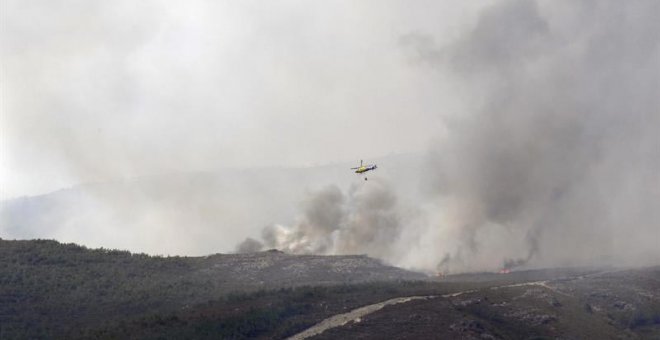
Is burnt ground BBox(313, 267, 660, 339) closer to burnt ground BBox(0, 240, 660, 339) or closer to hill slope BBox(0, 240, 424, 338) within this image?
burnt ground BBox(0, 240, 660, 339)

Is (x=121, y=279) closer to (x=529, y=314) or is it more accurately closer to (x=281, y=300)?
(x=281, y=300)

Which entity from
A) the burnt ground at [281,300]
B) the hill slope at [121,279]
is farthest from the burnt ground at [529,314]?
the hill slope at [121,279]

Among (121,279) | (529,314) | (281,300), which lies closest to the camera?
(529,314)

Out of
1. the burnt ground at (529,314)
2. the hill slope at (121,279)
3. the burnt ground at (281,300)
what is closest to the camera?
the burnt ground at (529,314)

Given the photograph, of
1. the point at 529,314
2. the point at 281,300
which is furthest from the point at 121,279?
the point at 529,314

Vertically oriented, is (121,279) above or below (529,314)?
above

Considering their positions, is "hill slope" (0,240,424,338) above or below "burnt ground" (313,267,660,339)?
above

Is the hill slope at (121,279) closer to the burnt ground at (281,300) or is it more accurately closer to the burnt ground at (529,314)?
the burnt ground at (281,300)

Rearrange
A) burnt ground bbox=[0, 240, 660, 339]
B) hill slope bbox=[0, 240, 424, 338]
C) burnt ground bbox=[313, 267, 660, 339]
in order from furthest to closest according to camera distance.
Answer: hill slope bbox=[0, 240, 424, 338], burnt ground bbox=[0, 240, 660, 339], burnt ground bbox=[313, 267, 660, 339]

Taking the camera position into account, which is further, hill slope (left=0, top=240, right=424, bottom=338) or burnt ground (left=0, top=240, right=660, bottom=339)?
hill slope (left=0, top=240, right=424, bottom=338)

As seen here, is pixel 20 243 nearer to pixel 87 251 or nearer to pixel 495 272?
pixel 87 251

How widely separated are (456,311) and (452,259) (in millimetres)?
69856

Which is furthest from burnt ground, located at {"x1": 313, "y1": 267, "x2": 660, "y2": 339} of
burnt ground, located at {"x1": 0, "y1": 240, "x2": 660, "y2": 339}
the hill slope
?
the hill slope

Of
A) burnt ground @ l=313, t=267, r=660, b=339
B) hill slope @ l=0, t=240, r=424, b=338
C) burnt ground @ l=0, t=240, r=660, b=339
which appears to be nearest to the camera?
burnt ground @ l=313, t=267, r=660, b=339
